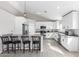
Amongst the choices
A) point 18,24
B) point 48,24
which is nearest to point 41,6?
point 18,24

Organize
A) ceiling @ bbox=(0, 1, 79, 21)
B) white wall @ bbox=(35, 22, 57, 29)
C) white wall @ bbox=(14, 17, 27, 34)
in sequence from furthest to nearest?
white wall @ bbox=(35, 22, 57, 29) → white wall @ bbox=(14, 17, 27, 34) → ceiling @ bbox=(0, 1, 79, 21)

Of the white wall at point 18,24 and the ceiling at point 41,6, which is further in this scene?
the white wall at point 18,24

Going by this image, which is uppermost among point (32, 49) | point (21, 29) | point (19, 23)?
point (19, 23)

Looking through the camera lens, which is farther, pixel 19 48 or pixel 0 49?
pixel 19 48

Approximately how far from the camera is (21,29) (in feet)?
25.2

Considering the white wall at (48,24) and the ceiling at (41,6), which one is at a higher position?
the ceiling at (41,6)

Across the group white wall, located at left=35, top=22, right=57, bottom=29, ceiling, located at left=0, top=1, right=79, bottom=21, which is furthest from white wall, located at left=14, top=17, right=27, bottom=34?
white wall, located at left=35, top=22, right=57, bottom=29

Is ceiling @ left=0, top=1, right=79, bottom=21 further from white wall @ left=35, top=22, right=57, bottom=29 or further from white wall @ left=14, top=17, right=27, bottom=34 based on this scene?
white wall @ left=35, top=22, right=57, bottom=29

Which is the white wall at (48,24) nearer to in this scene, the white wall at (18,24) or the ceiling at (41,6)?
the white wall at (18,24)

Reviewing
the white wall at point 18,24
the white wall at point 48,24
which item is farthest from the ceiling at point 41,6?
the white wall at point 48,24

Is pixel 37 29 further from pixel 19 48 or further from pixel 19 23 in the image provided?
pixel 19 48

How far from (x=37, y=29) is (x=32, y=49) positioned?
18.8 feet

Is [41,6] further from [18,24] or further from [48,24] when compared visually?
[48,24]

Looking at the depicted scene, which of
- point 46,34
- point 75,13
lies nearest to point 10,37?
point 75,13
